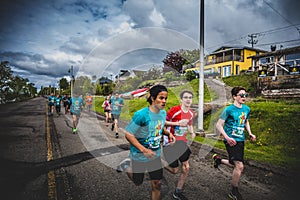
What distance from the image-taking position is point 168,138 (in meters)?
3.21

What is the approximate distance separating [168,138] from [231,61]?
36085 millimetres

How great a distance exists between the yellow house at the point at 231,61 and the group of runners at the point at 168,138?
32.0 metres

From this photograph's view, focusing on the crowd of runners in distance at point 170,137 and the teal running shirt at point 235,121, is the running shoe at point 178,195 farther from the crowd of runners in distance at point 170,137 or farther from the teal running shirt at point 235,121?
the teal running shirt at point 235,121

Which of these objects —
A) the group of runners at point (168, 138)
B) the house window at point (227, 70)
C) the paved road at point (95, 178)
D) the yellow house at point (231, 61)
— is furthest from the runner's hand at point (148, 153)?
the house window at point (227, 70)

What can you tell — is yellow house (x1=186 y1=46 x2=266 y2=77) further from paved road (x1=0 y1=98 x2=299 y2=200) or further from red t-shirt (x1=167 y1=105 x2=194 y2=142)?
red t-shirt (x1=167 y1=105 x2=194 y2=142)

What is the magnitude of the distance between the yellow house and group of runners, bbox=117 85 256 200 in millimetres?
31974

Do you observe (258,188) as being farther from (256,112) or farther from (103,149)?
(256,112)

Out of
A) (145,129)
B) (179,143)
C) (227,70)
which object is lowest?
(179,143)

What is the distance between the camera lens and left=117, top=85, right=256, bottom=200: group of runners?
8.57ft

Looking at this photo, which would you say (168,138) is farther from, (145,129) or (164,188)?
(164,188)

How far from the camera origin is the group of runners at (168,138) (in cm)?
261

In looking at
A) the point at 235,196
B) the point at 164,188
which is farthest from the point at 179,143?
the point at 235,196

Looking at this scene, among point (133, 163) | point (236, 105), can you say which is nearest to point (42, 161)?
point (133, 163)

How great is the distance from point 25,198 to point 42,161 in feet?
6.32
